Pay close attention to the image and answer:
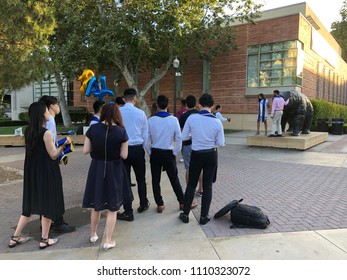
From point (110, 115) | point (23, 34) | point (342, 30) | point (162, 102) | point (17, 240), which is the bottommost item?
point (17, 240)

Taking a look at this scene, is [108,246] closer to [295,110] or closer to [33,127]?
[33,127]

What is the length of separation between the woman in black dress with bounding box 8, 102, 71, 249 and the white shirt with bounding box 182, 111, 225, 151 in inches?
68.5

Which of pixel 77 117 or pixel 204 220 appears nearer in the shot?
pixel 204 220

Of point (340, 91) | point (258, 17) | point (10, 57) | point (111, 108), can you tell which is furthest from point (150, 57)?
point (340, 91)

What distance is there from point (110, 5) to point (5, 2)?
11077 mm

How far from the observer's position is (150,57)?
20.4 meters

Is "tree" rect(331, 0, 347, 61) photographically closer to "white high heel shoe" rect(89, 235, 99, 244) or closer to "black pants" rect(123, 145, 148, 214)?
"black pants" rect(123, 145, 148, 214)

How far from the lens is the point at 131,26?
616 inches

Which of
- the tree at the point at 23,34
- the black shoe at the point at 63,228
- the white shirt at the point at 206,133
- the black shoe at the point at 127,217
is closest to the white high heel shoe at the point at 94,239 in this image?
the black shoe at the point at 63,228

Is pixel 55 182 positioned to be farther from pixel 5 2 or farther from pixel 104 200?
pixel 5 2

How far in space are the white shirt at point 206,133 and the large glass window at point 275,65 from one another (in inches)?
643

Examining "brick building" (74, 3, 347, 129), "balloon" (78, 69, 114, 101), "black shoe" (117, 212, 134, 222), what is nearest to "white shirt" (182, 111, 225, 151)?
"black shoe" (117, 212, 134, 222)

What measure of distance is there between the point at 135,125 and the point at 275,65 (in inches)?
678

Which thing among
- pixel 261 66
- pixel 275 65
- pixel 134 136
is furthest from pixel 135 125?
pixel 261 66
